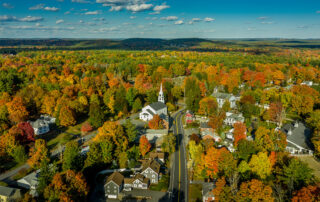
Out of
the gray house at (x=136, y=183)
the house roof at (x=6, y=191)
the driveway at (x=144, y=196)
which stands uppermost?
the house roof at (x=6, y=191)

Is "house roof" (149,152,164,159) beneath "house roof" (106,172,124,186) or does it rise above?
above

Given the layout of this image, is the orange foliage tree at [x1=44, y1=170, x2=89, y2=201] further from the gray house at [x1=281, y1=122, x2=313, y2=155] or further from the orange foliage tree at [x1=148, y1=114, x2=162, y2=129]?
the gray house at [x1=281, y1=122, x2=313, y2=155]

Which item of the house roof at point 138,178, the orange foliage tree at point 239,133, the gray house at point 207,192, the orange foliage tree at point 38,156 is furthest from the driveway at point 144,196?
the orange foliage tree at point 239,133

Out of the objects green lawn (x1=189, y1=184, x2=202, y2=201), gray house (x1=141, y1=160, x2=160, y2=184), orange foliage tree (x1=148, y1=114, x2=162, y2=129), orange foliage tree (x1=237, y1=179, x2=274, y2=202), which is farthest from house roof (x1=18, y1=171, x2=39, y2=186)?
orange foliage tree (x1=237, y1=179, x2=274, y2=202)

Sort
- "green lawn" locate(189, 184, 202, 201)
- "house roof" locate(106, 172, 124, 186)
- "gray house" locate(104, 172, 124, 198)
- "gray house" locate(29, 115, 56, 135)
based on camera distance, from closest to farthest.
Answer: "green lawn" locate(189, 184, 202, 201)
"gray house" locate(104, 172, 124, 198)
"house roof" locate(106, 172, 124, 186)
"gray house" locate(29, 115, 56, 135)

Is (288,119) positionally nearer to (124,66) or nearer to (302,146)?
(302,146)

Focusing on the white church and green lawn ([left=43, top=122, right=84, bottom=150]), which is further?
the white church

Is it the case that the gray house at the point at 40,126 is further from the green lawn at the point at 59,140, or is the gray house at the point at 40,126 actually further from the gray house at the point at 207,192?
the gray house at the point at 207,192
